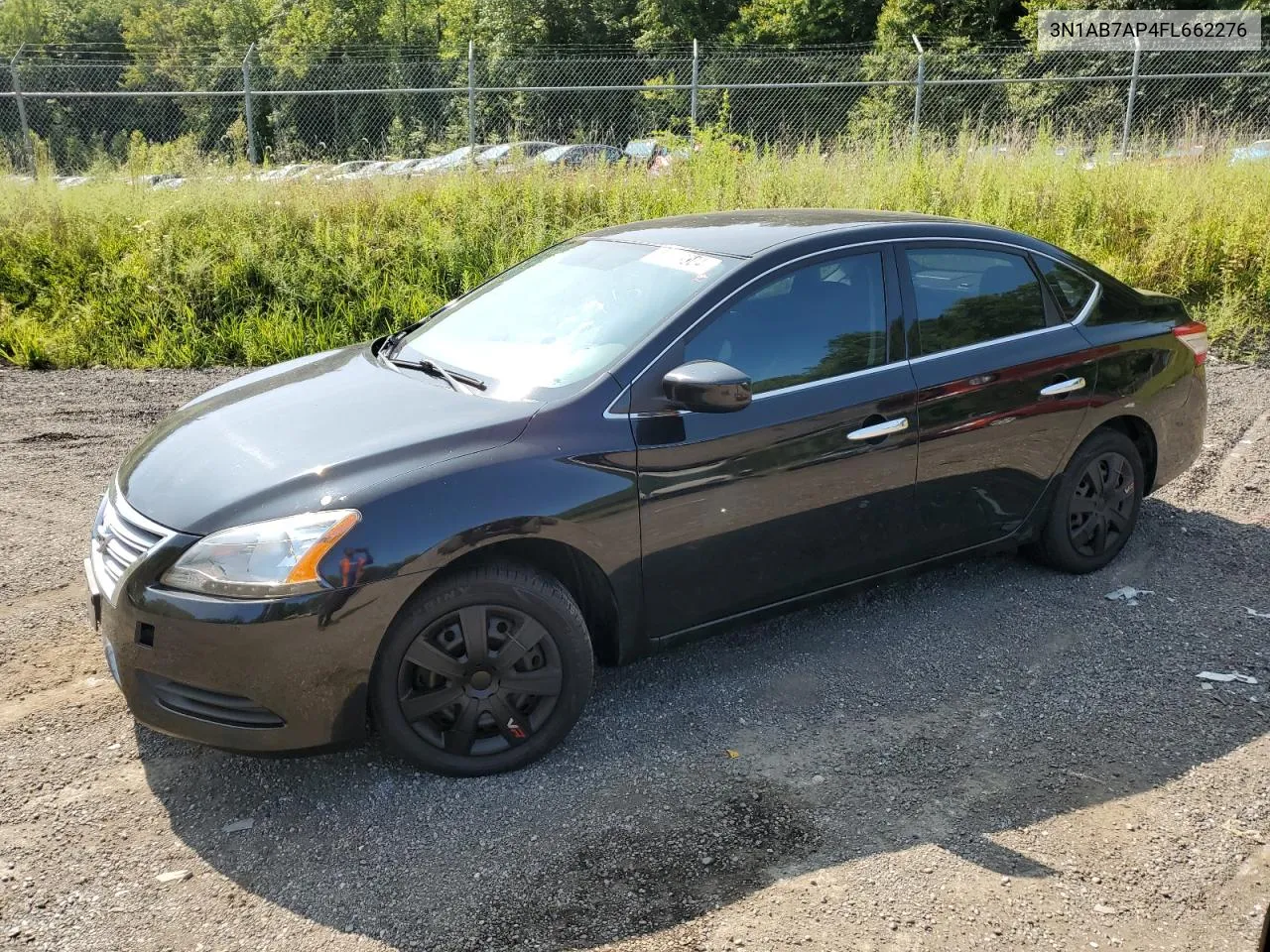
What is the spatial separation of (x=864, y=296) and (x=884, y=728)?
5.44 ft

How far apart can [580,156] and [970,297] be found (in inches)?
365

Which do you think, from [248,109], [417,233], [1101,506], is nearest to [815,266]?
[1101,506]

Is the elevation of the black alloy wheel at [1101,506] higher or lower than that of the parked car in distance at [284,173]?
lower

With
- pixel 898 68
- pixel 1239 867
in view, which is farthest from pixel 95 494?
pixel 898 68

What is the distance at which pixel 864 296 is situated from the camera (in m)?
4.24

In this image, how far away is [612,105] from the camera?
739 inches

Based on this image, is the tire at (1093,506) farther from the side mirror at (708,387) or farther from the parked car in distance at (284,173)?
the parked car in distance at (284,173)

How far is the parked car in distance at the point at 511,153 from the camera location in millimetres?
12539

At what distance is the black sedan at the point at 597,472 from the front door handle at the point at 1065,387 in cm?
2

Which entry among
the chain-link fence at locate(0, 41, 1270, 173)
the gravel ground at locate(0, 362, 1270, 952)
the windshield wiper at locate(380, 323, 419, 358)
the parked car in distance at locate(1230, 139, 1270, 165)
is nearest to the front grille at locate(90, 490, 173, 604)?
the gravel ground at locate(0, 362, 1270, 952)

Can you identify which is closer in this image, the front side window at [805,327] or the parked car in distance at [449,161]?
the front side window at [805,327]

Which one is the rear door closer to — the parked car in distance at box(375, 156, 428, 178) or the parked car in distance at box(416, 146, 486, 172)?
the parked car in distance at box(416, 146, 486, 172)

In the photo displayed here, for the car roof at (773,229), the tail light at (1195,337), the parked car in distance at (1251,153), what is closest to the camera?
the car roof at (773,229)

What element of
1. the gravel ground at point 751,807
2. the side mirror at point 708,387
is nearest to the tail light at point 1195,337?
the gravel ground at point 751,807
